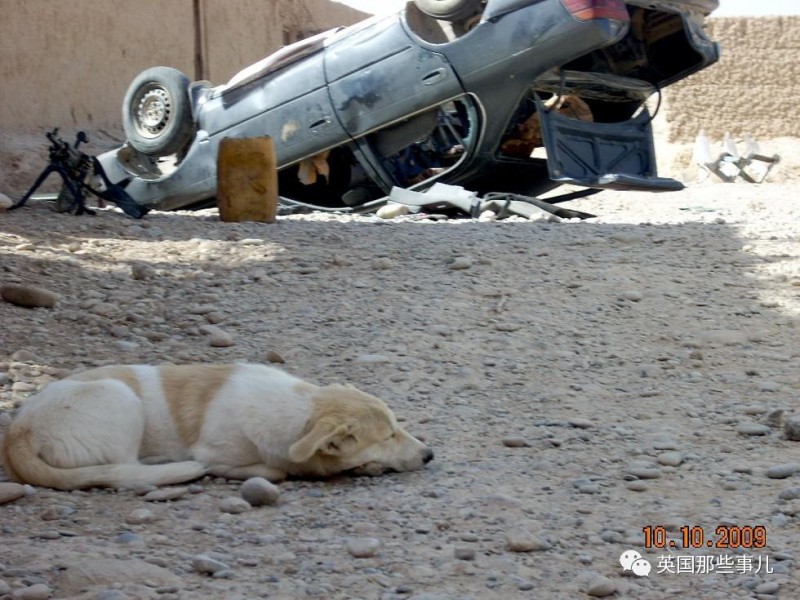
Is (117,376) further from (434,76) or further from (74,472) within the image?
(434,76)

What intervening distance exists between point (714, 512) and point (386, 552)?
0.98 meters

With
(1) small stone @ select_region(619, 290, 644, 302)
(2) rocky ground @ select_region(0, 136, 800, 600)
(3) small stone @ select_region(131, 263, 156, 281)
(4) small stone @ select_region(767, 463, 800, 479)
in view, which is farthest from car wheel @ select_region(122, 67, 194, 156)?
(4) small stone @ select_region(767, 463, 800, 479)

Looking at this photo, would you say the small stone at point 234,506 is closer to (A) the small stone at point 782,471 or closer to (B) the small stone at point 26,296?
(A) the small stone at point 782,471

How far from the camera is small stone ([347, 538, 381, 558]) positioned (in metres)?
3.10

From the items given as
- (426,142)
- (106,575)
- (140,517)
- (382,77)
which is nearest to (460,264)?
(382,77)

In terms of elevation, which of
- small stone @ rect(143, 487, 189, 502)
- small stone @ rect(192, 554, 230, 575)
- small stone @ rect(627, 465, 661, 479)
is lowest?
small stone @ rect(627, 465, 661, 479)

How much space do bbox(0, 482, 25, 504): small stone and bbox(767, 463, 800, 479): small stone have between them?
2338 mm

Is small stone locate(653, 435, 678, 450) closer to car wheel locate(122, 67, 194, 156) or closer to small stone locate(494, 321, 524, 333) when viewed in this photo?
small stone locate(494, 321, 524, 333)

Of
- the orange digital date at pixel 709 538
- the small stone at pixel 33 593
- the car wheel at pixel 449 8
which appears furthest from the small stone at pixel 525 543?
the car wheel at pixel 449 8

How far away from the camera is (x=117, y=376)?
159 inches

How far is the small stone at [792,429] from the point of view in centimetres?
408

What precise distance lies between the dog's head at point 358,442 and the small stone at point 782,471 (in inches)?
42.8

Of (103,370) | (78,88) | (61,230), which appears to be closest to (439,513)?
(103,370)

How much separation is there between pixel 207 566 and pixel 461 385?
6.74 feet
